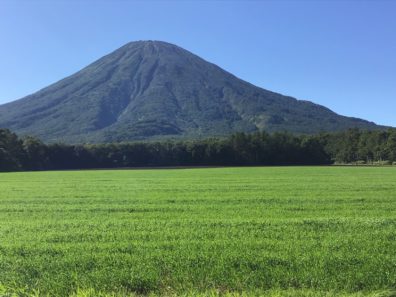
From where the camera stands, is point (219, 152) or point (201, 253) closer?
point (201, 253)

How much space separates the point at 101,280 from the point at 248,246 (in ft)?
12.2

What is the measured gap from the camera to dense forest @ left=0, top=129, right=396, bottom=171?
379ft

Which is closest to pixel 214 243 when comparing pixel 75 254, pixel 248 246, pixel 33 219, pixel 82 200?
pixel 248 246

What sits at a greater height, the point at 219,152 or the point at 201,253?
the point at 219,152

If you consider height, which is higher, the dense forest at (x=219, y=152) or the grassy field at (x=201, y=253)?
the dense forest at (x=219, y=152)

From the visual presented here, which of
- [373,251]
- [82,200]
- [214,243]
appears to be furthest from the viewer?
[82,200]

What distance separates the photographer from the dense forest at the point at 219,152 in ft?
379

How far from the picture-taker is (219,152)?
116 meters

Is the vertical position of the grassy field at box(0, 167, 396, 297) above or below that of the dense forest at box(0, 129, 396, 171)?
below

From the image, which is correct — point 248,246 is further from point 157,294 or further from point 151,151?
point 151,151

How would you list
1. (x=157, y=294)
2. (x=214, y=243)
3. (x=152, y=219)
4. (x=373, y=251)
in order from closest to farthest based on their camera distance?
1. (x=157, y=294)
2. (x=373, y=251)
3. (x=214, y=243)
4. (x=152, y=219)

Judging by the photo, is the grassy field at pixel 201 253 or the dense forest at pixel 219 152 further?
the dense forest at pixel 219 152

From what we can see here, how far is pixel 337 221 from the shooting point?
46.5 feet

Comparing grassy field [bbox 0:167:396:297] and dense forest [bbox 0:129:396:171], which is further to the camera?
dense forest [bbox 0:129:396:171]
